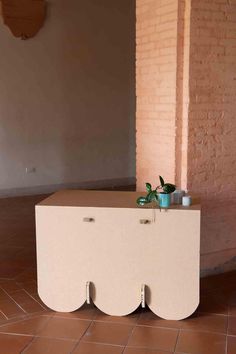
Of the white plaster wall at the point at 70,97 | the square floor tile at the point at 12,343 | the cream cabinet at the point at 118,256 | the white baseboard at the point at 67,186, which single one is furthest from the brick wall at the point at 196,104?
the white baseboard at the point at 67,186

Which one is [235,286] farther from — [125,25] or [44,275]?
[125,25]

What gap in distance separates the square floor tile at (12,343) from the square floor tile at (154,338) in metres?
0.69

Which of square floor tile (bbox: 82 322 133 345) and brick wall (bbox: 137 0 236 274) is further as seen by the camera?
brick wall (bbox: 137 0 236 274)

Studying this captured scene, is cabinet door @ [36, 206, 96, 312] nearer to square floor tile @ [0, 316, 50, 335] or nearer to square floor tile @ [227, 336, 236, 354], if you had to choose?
square floor tile @ [0, 316, 50, 335]

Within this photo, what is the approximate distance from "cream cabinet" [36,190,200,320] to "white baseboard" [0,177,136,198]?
438 cm

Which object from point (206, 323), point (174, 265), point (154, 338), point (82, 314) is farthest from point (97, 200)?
point (206, 323)

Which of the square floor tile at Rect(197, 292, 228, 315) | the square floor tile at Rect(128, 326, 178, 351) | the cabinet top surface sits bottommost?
the square floor tile at Rect(128, 326, 178, 351)

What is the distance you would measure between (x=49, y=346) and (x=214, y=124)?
2.31 meters

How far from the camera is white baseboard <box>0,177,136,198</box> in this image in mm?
7995

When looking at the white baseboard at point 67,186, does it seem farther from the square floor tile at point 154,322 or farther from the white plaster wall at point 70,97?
the square floor tile at point 154,322

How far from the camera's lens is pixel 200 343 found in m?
3.32

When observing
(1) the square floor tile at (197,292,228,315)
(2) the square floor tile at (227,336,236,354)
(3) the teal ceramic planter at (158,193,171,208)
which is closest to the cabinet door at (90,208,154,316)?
(3) the teal ceramic planter at (158,193,171,208)

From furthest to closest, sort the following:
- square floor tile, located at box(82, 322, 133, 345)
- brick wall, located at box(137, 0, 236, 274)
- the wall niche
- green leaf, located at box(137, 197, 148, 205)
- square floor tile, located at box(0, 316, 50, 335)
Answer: the wall niche
brick wall, located at box(137, 0, 236, 274)
green leaf, located at box(137, 197, 148, 205)
square floor tile, located at box(0, 316, 50, 335)
square floor tile, located at box(82, 322, 133, 345)

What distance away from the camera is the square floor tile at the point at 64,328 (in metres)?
3.43
